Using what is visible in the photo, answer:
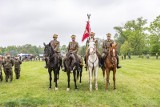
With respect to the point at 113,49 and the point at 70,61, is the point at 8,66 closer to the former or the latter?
the point at 70,61

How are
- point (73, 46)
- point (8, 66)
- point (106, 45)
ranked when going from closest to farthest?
point (73, 46) < point (106, 45) < point (8, 66)

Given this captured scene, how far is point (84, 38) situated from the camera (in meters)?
19.0

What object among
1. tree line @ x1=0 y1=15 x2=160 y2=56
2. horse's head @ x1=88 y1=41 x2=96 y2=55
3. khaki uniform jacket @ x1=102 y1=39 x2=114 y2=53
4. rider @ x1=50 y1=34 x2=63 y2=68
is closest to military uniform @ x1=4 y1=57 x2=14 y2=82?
rider @ x1=50 y1=34 x2=63 y2=68

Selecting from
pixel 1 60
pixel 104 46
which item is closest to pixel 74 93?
pixel 104 46

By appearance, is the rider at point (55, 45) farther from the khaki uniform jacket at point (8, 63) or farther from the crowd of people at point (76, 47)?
the khaki uniform jacket at point (8, 63)

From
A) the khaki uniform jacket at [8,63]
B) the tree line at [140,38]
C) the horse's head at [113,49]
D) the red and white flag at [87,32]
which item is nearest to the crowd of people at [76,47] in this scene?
the horse's head at [113,49]

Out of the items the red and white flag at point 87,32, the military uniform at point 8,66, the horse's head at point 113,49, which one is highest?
the red and white flag at point 87,32

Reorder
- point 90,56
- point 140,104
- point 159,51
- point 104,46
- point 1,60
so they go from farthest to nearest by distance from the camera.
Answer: point 159,51, point 1,60, point 104,46, point 90,56, point 140,104

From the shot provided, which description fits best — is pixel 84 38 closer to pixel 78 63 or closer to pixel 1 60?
pixel 78 63

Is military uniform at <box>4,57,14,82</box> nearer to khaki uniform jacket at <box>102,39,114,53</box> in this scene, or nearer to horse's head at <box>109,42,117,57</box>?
khaki uniform jacket at <box>102,39,114,53</box>

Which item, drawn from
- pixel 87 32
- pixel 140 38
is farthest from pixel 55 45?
pixel 140 38

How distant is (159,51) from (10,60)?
234 ft

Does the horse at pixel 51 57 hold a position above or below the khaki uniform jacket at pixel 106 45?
below

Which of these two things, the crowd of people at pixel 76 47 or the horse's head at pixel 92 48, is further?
A: the crowd of people at pixel 76 47
